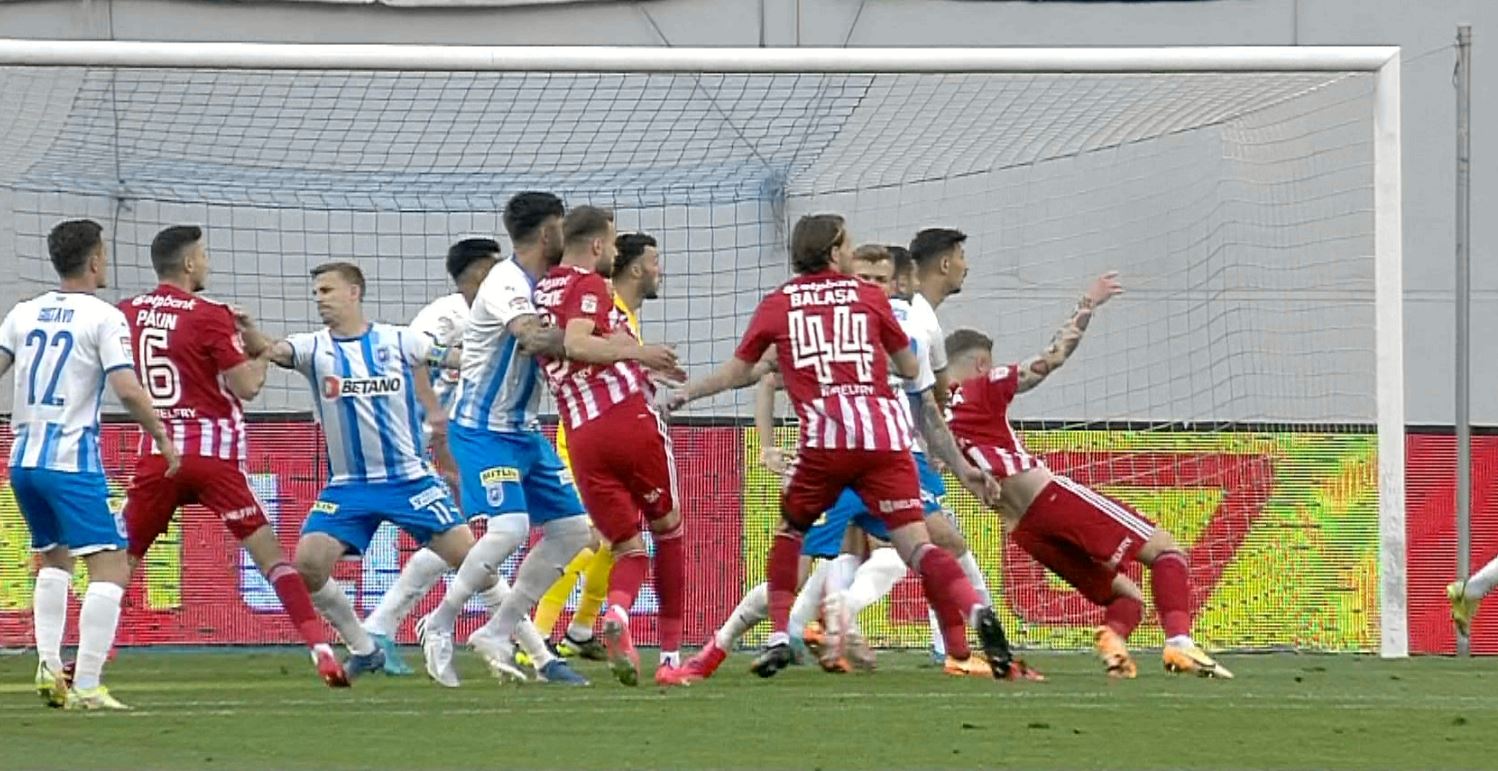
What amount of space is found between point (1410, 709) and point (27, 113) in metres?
8.07

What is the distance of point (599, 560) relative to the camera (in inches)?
456

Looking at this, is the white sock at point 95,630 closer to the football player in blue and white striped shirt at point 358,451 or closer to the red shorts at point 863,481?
the football player in blue and white striped shirt at point 358,451

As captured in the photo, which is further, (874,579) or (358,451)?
(874,579)

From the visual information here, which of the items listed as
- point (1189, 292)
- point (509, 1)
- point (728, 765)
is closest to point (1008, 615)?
point (1189, 292)

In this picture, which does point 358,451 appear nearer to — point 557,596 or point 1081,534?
point 557,596

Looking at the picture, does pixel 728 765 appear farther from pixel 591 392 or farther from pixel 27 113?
pixel 27 113

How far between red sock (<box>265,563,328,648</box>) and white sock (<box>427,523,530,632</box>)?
56 centimetres

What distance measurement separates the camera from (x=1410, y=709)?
8.93 meters

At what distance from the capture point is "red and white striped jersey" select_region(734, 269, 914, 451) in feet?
32.0

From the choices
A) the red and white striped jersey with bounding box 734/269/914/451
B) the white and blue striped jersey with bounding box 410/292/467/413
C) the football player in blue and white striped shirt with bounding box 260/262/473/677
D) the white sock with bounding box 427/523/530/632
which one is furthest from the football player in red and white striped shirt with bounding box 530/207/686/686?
the white and blue striped jersey with bounding box 410/292/467/413

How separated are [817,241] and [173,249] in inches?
105

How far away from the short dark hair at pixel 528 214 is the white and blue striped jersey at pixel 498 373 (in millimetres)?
129

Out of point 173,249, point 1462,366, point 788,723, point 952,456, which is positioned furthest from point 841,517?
point 1462,366

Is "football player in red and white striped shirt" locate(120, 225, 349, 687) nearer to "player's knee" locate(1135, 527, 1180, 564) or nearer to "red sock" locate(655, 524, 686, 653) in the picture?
"red sock" locate(655, 524, 686, 653)
